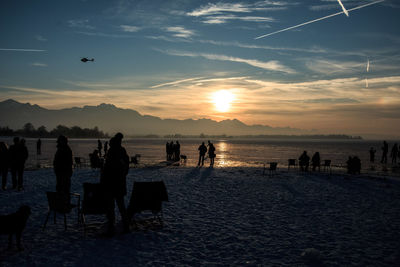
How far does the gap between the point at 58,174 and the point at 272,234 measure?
6118 mm

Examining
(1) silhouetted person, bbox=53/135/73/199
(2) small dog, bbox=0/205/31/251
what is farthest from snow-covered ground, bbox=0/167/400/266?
(1) silhouetted person, bbox=53/135/73/199

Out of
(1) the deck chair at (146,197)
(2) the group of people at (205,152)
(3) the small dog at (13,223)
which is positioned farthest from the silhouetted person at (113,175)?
(2) the group of people at (205,152)

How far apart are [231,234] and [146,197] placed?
7.19ft

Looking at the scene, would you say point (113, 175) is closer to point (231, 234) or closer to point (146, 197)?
point (146, 197)

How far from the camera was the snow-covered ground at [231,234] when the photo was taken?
547 cm

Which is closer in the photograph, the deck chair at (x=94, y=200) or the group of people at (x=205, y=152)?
the deck chair at (x=94, y=200)

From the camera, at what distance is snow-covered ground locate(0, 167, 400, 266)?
547cm

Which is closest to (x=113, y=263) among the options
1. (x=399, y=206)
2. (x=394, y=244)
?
(x=394, y=244)

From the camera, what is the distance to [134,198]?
6949mm

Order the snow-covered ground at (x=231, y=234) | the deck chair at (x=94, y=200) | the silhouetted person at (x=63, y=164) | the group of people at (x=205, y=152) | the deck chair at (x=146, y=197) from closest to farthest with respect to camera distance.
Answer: the snow-covered ground at (x=231, y=234), the deck chair at (x=94, y=200), the deck chair at (x=146, y=197), the silhouetted person at (x=63, y=164), the group of people at (x=205, y=152)

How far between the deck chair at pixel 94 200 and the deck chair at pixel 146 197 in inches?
26.6

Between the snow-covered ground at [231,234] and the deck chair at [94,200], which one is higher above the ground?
the deck chair at [94,200]

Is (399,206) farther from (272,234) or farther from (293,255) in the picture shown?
(293,255)

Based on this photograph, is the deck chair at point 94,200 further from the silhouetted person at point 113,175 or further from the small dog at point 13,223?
the small dog at point 13,223
